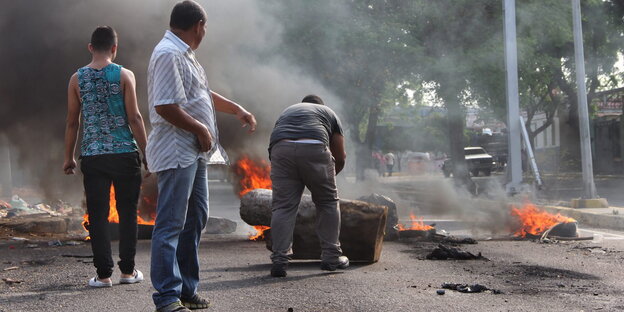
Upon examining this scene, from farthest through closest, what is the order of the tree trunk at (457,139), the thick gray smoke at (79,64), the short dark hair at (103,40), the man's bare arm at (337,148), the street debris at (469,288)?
the tree trunk at (457,139)
the thick gray smoke at (79,64)
the man's bare arm at (337,148)
the short dark hair at (103,40)
the street debris at (469,288)

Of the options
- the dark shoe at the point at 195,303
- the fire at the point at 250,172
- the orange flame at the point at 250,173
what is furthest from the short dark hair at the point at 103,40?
the fire at the point at 250,172

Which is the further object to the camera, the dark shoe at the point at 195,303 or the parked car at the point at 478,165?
the parked car at the point at 478,165

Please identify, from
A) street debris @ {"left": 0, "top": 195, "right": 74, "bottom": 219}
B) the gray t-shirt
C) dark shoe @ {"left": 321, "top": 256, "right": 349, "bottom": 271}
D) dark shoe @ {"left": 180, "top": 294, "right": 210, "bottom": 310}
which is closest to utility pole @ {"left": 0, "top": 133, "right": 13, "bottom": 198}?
street debris @ {"left": 0, "top": 195, "right": 74, "bottom": 219}

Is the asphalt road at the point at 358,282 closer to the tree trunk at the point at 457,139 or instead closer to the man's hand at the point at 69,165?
the man's hand at the point at 69,165

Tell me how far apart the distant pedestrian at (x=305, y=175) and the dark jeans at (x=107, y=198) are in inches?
45.5

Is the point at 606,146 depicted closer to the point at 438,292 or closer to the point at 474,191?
the point at 474,191

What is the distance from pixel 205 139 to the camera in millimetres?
3428

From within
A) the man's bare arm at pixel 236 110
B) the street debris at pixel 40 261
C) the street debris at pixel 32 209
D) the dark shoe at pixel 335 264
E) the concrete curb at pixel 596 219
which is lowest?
the concrete curb at pixel 596 219

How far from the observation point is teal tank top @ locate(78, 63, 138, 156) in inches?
175

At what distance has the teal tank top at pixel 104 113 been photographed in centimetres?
445

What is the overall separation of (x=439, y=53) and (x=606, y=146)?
19.2 m

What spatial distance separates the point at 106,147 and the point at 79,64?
24.7ft

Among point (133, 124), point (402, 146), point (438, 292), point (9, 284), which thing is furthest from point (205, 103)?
point (402, 146)

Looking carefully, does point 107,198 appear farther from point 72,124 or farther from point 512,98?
point 512,98
